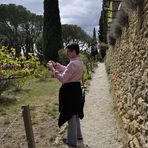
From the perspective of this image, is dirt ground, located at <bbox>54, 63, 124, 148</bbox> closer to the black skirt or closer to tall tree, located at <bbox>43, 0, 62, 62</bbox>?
the black skirt

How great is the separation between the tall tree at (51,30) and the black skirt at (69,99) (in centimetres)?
1977

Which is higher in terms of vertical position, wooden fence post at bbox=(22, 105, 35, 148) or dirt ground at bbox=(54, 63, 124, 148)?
wooden fence post at bbox=(22, 105, 35, 148)

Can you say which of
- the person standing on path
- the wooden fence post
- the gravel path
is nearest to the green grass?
the gravel path

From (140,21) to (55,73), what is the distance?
1478 millimetres

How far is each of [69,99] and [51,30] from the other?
20.4m

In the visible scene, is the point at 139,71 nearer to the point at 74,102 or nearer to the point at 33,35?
the point at 74,102

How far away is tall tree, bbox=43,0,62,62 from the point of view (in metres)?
25.7

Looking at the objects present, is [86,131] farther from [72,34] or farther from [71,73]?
[72,34]

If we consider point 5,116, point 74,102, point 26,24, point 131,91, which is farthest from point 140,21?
point 26,24

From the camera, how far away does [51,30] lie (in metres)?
26.4

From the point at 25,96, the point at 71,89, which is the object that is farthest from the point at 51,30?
the point at 71,89

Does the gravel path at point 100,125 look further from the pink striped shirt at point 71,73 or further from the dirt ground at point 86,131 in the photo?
the pink striped shirt at point 71,73

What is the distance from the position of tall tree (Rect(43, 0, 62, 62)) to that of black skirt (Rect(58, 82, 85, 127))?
19772 mm

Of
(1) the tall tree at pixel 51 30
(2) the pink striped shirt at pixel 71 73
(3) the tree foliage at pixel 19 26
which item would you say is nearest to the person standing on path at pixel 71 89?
(2) the pink striped shirt at pixel 71 73
